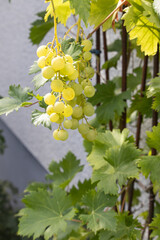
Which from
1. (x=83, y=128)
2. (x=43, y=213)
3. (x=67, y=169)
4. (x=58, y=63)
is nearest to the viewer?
(x=58, y=63)

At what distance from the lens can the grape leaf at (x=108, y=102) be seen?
60cm

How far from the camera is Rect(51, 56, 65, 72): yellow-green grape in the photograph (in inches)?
12.6

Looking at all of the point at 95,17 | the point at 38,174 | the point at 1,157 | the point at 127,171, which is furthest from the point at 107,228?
the point at 1,157

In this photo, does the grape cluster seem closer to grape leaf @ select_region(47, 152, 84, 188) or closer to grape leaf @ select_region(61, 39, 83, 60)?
grape leaf @ select_region(61, 39, 83, 60)

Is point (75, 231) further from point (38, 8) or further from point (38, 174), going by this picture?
point (38, 174)

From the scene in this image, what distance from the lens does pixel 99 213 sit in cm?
51

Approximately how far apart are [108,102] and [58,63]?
32cm

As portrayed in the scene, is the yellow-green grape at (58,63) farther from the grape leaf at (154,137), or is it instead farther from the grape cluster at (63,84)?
the grape leaf at (154,137)

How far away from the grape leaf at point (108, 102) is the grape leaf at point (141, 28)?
20 centimetres

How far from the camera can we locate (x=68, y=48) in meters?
0.37

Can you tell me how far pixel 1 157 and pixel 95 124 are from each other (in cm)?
124

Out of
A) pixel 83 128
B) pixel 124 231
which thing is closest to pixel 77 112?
pixel 83 128

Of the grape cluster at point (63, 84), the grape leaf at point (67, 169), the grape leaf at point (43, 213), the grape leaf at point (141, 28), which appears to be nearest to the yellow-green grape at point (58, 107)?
the grape cluster at point (63, 84)

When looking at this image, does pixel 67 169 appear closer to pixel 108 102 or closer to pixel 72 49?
pixel 108 102
